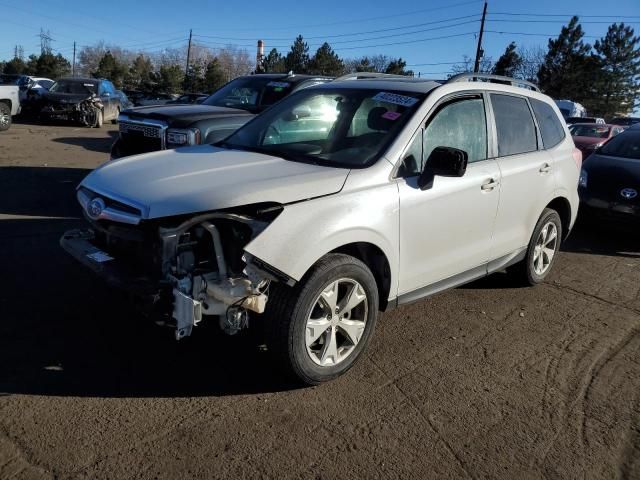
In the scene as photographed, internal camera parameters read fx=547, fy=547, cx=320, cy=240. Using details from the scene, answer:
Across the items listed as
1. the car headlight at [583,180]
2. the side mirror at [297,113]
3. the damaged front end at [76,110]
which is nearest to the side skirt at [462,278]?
the side mirror at [297,113]

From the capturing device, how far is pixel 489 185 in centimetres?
427

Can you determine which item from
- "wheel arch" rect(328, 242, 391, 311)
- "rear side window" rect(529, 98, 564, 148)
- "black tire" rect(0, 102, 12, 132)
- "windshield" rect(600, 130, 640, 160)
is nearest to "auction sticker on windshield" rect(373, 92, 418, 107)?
"wheel arch" rect(328, 242, 391, 311)

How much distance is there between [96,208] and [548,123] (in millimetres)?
4228

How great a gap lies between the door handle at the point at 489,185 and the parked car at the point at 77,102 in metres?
16.7

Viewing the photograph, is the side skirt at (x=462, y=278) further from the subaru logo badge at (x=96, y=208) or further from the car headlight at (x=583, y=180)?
the car headlight at (x=583, y=180)

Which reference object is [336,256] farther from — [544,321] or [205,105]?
[205,105]

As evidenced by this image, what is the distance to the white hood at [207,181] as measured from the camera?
9.82 ft

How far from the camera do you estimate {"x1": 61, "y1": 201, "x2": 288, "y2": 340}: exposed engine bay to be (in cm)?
296

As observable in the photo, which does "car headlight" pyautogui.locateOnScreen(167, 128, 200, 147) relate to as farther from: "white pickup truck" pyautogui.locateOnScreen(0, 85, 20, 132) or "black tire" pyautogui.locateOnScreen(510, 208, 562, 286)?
Result: "white pickup truck" pyautogui.locateOnScreen(0, 85, 20, 132)

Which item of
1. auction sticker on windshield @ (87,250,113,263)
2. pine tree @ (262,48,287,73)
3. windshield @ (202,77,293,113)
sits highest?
pine tree @ (262,48,287,73)

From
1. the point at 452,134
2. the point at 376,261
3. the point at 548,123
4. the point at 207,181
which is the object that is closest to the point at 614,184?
the point at 548,123

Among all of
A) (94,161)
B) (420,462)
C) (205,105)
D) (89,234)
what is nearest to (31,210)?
(205,105)

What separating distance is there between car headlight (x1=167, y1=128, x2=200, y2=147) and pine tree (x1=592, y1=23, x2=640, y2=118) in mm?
59645

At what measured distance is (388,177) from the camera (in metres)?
3.54
